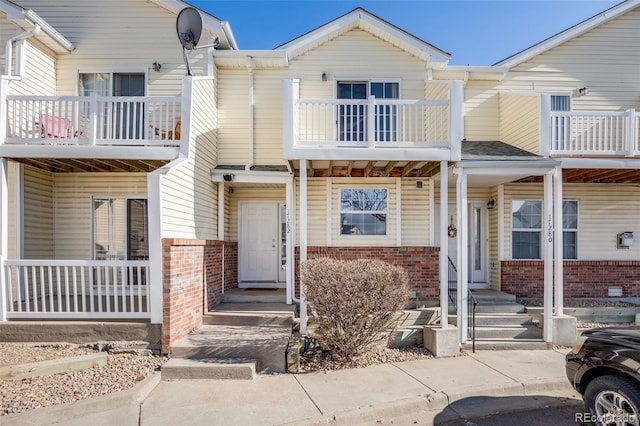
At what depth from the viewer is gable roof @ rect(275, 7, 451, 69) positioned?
8.62 m

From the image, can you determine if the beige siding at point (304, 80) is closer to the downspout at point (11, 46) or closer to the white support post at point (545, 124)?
the white support post at point (545, 124)

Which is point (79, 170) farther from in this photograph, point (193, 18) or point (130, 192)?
point (193, 18)

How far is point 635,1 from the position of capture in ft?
30.5

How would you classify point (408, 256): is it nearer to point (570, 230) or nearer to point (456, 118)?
point (456, 118)

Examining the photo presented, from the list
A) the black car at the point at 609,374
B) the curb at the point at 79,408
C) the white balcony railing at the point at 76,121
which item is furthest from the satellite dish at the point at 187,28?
the black car at the point at 609,374

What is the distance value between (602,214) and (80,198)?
40.8 feet

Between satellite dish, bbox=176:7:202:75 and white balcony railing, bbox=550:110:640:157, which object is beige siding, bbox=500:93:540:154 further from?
satellite dish, bbox=176:7:202:75

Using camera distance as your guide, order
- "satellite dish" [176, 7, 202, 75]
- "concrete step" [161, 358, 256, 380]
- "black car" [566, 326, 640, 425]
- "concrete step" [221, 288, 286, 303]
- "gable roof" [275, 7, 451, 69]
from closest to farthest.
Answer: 1. "black car" [566, 326, 640, 425]
2. "concrete step" [161, 358, 256, 380]
3. "satellite dish" [176, 7, 202, 75]
4. "concrete step" [221, 288, 286, 303]
5. "gable roof" [275, 7, 451, 69]

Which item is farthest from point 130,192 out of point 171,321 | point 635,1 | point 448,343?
point 635,1

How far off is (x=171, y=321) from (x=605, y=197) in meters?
10.2

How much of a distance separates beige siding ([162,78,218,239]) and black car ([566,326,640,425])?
5814mm

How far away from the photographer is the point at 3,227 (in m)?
6.58

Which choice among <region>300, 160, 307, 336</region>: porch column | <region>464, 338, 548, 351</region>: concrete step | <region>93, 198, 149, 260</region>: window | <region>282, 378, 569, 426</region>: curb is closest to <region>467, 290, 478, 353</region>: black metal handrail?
<region>464, 338, 548, 351</region>: concrete step

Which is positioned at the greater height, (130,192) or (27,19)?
(27,19)
